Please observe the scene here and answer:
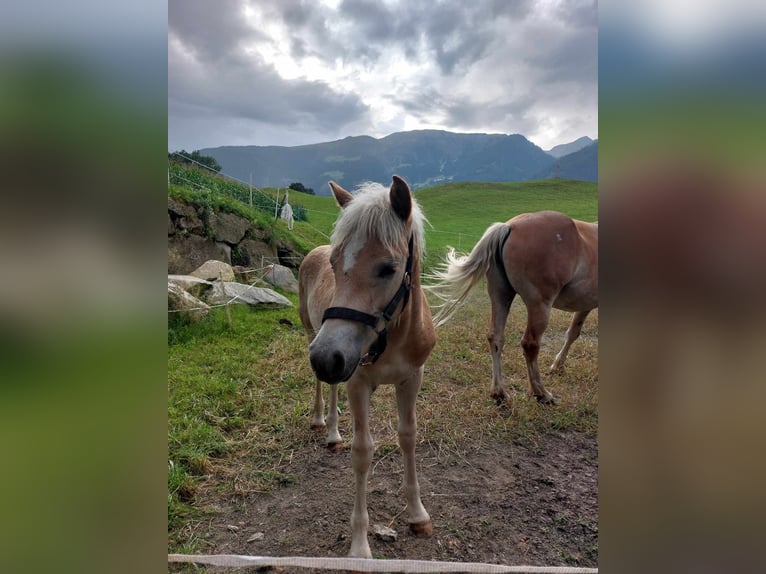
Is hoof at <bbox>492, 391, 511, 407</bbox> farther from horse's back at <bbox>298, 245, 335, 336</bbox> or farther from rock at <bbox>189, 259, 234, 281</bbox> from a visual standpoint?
rock at <bbox>189, 259, 234, 281</bbox>

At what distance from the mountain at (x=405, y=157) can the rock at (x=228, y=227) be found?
143 m

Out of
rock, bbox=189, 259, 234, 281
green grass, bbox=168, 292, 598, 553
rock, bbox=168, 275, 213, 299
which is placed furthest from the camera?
rock, bbox=189, 259, 234, 281

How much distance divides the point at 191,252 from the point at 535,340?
7.28m

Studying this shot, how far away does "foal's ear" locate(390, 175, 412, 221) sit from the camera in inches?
78.7

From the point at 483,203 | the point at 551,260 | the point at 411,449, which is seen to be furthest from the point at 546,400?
the point at 483,203

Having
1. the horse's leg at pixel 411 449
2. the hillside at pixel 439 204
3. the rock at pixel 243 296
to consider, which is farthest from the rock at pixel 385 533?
the hillside at pixel 439 204

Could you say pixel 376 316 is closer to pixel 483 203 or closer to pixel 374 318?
pixel 374 318

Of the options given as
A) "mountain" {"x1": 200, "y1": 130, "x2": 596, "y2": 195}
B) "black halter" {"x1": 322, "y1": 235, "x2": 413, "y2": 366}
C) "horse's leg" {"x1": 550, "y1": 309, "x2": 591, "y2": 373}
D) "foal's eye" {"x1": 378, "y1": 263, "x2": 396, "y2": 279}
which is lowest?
"horse's leg" {"x1": 550, "y1": 309, "x2": 591, "y2": 373}

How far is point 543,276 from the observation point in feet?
14.1

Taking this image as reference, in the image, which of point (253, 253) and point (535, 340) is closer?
point (535, 340)

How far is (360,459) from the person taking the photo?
241 centimetres

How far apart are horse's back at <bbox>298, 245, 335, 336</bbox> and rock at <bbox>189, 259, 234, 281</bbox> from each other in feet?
13.7

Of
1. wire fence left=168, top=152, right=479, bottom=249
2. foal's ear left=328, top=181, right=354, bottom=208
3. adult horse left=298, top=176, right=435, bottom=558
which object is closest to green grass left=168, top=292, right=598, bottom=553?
adult horse left=298, top=176, right=435, bottom=558
